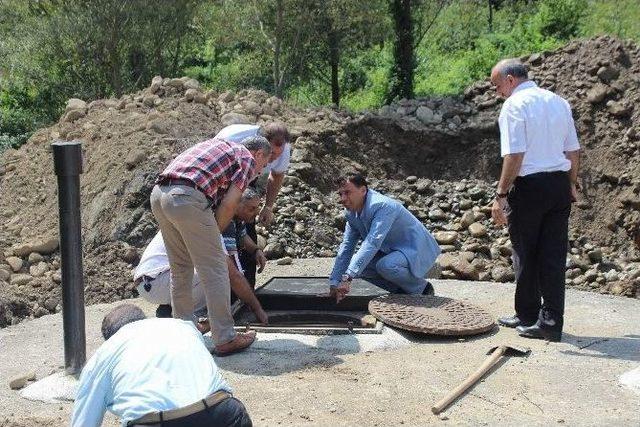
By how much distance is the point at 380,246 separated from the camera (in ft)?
25.3

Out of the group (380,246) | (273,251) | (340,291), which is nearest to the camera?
(340,291)

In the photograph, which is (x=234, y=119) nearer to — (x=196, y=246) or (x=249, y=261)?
(x=249, y=261)

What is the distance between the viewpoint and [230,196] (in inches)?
247

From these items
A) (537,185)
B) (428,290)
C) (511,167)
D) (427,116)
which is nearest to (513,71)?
(511,167)

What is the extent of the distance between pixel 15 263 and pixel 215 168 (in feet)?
17.1

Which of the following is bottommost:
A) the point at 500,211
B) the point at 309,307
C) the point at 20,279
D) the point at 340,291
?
the point at 20,279

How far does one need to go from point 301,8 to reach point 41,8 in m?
5.35

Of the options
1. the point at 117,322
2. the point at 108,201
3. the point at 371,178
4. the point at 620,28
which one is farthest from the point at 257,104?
the point at 620,28

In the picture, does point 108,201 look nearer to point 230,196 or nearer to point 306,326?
point 306,326

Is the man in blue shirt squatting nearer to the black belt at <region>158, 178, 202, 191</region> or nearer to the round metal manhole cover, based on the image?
the round metal manhole cover

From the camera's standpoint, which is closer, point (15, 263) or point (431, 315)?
point (431, 315)

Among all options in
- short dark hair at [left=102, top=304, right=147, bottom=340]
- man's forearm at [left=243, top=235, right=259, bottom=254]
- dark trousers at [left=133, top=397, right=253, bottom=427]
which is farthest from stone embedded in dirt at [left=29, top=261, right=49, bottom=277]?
dark trousers at [left=133, top=397, right=253, bottom=427]

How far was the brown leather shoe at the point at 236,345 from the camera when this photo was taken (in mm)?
6570

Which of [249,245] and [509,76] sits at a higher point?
[509,76]
